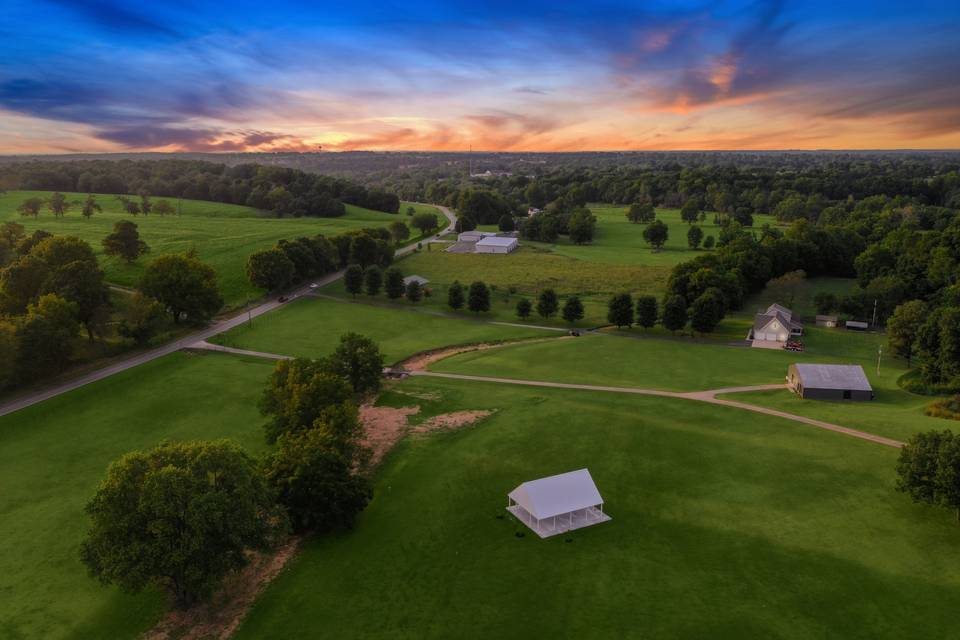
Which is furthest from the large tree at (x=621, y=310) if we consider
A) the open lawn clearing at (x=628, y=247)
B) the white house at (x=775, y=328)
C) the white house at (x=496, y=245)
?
the white house at (x=496, y=245)

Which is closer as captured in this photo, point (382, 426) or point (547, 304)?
point (382, 426)

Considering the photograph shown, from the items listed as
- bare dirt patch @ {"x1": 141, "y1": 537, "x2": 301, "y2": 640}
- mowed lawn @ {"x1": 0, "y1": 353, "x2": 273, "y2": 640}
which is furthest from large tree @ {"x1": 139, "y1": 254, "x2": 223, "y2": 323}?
bare dirt patch @ {"x1": 141, "y1": 537, "x2": 301, "y2": 640}

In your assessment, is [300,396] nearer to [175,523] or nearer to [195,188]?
[175,523]

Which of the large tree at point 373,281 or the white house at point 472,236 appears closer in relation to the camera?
the large tree at point 373,281

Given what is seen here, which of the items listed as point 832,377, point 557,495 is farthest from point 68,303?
point 832,377

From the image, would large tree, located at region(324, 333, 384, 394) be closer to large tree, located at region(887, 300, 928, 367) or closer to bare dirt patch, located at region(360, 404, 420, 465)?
bare dirt patch, located at region(360, 404, 420, 465)

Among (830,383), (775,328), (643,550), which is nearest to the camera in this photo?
(643,550)

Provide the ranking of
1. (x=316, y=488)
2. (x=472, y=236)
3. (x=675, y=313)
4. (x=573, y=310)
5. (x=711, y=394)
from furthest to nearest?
(x=472, y=236) < (x=573, y=310) < (x=675, y=313) < (x=711, y=394) < (x=316, y=488)

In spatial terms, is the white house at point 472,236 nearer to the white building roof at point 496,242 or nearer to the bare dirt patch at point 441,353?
the white building roof at point 496,242
